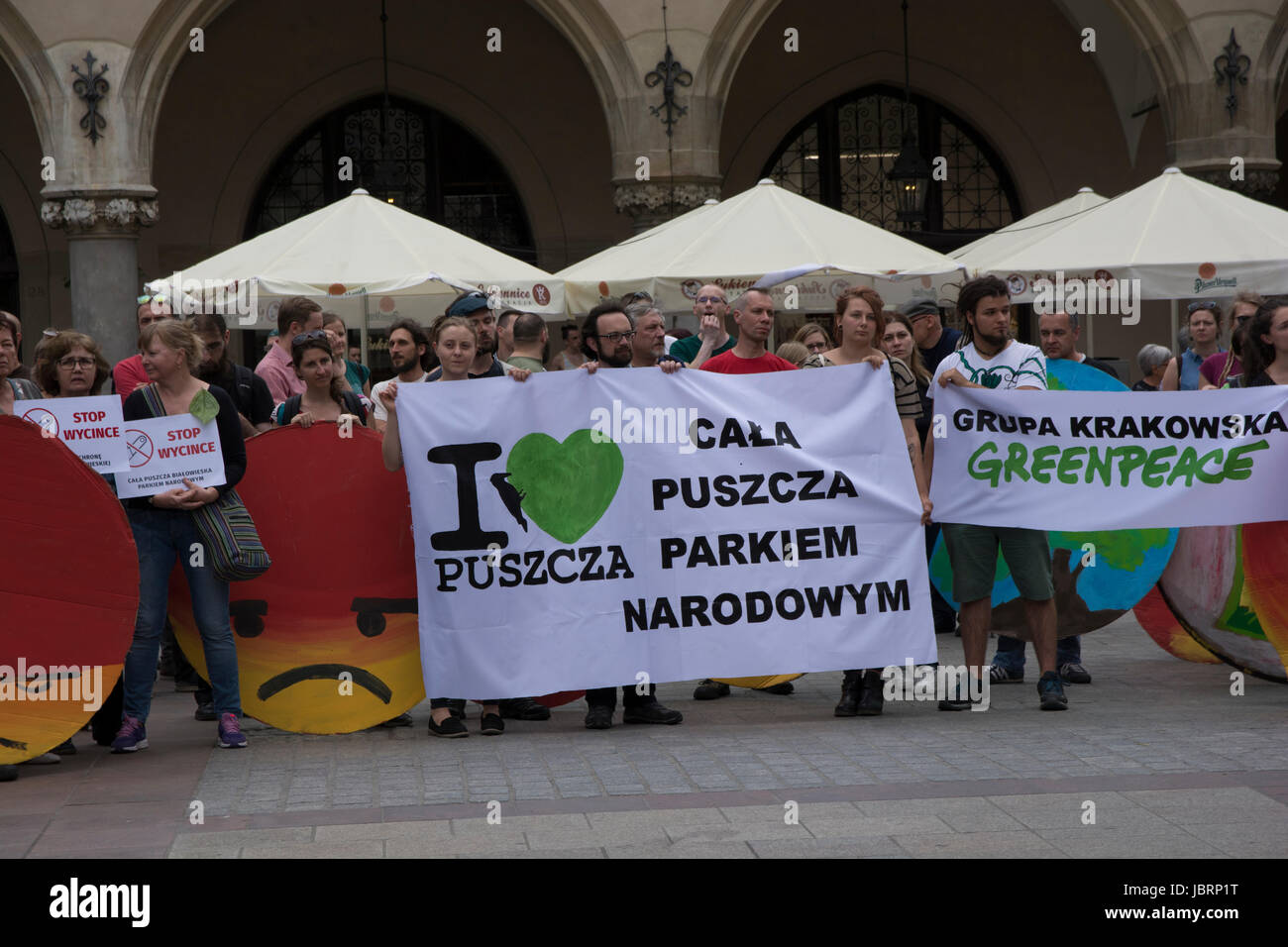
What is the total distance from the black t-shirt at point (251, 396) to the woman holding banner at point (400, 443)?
91 centimetres

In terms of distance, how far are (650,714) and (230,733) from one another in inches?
69.4

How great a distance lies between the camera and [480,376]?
7.44m

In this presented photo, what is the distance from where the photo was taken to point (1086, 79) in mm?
20000

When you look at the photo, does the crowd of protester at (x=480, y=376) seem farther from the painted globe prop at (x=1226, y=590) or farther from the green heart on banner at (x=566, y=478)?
the painted globe prop at (x=1226, y=590)

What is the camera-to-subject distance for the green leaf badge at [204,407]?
682 cm

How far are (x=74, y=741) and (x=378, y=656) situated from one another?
139 cm

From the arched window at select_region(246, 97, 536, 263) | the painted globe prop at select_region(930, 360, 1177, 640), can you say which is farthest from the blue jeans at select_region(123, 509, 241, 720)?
the arched window at select_region(246, 97, 536, 263)

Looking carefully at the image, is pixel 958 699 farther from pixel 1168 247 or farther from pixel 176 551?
pixel 1168 247

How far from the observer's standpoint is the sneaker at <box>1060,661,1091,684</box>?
8231 mm

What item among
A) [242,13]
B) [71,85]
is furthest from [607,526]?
[242,13]

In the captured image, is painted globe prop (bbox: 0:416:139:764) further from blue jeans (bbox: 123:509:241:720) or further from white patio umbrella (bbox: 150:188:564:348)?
white patio umbrella (bbox: 150:188:564:348)

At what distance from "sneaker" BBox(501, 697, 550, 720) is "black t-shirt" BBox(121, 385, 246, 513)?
1608 millimetres

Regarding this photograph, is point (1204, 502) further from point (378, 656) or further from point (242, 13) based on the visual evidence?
point (242, 13)

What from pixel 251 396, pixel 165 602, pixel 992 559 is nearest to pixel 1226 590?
pixel 992 559
